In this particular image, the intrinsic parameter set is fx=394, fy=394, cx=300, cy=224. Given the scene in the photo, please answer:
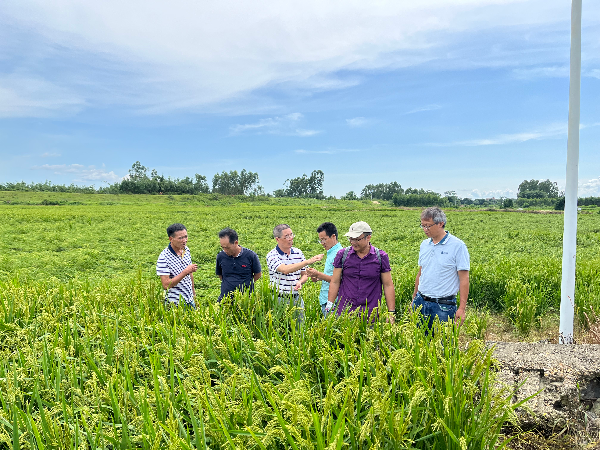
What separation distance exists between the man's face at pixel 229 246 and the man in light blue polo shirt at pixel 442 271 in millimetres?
2471

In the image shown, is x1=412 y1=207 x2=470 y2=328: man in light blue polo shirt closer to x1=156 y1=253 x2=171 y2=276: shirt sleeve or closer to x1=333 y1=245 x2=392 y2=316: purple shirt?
x1=333 y1=245 x2=392 y2=316: purple shirt

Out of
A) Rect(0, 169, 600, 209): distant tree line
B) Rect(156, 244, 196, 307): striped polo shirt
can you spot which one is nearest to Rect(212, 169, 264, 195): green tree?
Rect(0, 169, 600, 209): distant tree line

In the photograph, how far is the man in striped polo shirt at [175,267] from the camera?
533 centimetres

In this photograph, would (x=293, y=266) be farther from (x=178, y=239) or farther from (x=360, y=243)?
(x=178, y=239)

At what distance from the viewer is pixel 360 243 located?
4.56 m

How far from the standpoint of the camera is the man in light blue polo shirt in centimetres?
478

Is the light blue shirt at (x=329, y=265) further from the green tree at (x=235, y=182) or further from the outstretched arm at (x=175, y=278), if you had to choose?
the green tree at (x=235, y=182)

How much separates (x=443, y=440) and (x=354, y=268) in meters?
2.67

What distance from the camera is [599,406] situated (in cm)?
371

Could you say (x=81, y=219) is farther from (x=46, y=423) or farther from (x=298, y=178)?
(x=298, y=178)

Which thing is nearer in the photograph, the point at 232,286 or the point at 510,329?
the point at 232,286

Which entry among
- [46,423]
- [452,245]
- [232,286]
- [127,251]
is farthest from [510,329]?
[127,251]

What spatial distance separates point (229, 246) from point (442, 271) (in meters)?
2.76

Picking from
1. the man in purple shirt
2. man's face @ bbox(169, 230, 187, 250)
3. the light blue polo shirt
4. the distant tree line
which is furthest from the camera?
the distant tree line
